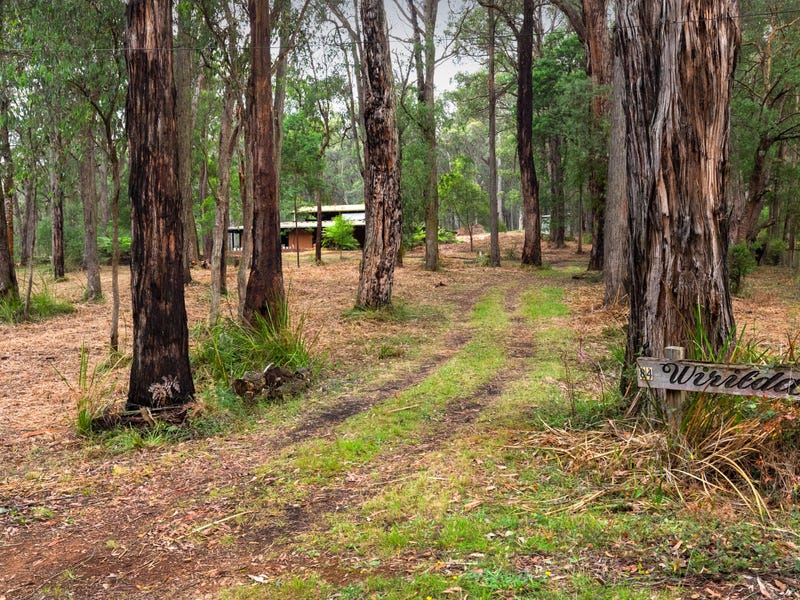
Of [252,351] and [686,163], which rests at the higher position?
[686,163]

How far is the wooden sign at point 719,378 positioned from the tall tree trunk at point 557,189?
28.3m

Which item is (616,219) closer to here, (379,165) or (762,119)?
(379,165)

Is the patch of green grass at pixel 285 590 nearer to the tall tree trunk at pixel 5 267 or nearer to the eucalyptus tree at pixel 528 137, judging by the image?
the tall tree trunk at pixel 5 267

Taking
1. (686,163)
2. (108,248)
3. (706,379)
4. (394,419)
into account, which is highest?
(686,163)

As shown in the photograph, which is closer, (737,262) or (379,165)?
(379,165)

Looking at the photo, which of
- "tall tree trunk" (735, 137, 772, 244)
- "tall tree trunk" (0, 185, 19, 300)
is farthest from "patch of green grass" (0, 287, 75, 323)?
"tall tree trunk" (735, 137, 772, 244)

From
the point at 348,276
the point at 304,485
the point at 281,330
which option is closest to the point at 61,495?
the point at 304,485

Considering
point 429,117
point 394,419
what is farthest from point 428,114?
point 394,419

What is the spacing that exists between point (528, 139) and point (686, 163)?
17.6 meters

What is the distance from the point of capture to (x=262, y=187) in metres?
10.0

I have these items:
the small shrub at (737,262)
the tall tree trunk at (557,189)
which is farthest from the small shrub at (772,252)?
the small shrub at (737,262)

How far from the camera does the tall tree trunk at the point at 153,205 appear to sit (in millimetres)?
6539

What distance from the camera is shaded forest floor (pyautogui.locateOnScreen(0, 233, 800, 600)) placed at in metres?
3.55

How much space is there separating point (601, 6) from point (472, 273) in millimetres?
8708
